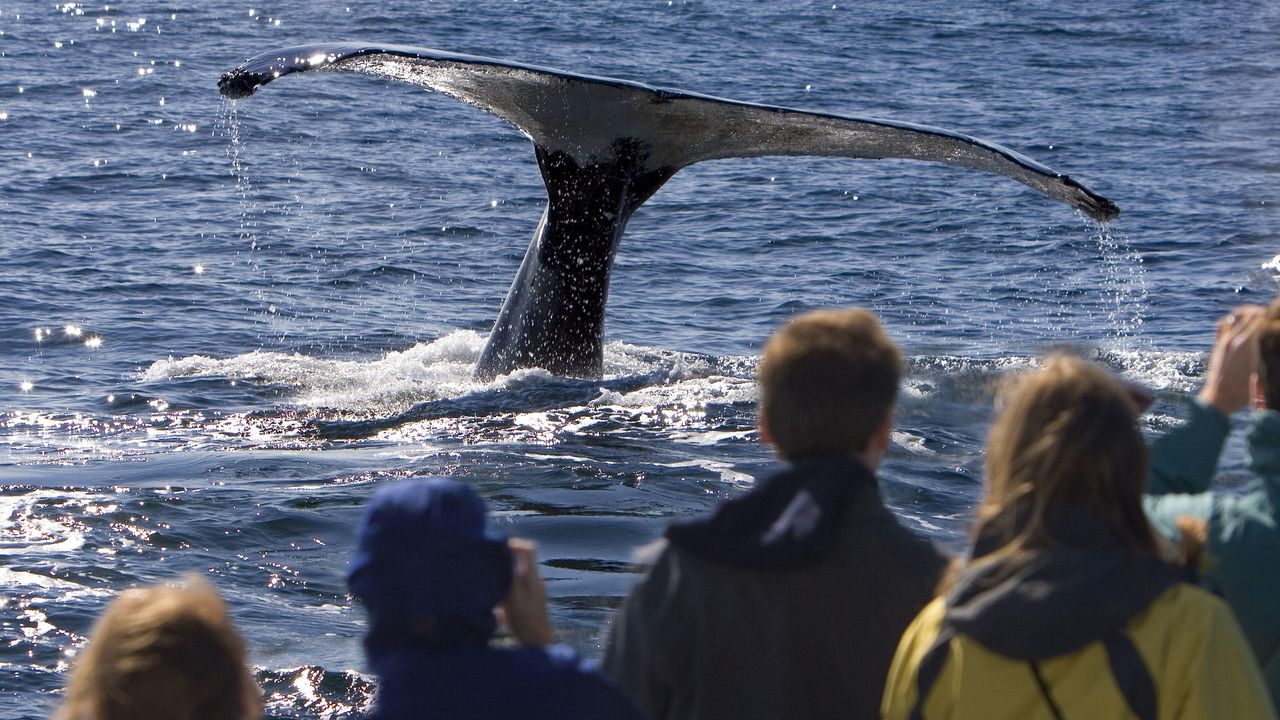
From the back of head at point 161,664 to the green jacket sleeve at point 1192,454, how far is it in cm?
172

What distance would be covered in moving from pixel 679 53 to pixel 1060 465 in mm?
24826

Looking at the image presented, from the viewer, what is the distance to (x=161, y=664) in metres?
2.04

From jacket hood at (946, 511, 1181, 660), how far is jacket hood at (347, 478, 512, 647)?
671 millimetres

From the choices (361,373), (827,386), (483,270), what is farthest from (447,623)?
(483,270)

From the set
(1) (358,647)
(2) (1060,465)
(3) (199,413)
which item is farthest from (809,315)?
(3) (199,413)

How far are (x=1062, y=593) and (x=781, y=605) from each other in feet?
1.39

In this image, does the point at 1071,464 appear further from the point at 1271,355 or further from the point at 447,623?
the point at 447,623

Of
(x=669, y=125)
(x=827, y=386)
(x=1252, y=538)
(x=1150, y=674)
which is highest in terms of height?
(x=669, y=125)

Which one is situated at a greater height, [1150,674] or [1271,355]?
[1271,355]

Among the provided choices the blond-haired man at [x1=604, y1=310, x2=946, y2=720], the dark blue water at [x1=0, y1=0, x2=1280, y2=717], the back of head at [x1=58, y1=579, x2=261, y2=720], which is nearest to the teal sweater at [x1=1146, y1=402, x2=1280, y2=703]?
the blond-haired man at [x1=604, y1=310, x2=946, y2=720]

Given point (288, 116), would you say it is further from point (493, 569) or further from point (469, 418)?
point (493, 569)

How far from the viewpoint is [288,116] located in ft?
75.2

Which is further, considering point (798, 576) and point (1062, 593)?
point (798, 576)

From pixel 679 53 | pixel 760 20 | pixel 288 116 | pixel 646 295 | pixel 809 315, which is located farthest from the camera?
pixel 760 20
